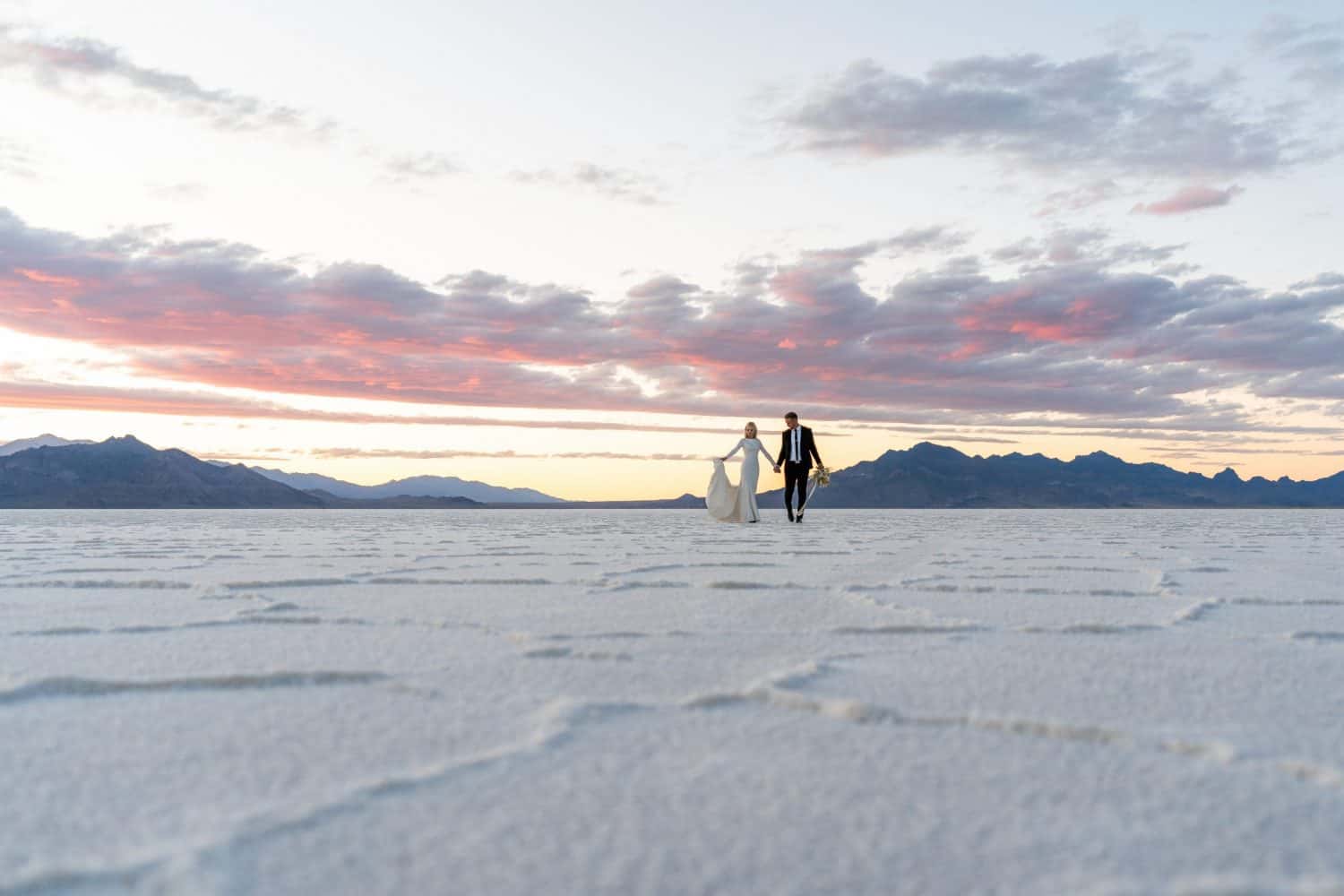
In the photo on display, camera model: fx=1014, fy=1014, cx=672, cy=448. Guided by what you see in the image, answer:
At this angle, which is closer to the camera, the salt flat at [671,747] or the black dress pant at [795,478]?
the salt flat at [671,747]

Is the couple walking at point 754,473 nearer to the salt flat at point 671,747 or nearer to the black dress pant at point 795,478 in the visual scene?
the black dress pant at point 795,478

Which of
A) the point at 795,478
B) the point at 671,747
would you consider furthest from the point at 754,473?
the point at 671,747

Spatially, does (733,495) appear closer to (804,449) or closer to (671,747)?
(804,449)

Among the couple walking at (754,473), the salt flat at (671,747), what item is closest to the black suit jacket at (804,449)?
the couple walking at (754,473)

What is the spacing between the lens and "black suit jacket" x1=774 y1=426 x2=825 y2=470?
41.2ft

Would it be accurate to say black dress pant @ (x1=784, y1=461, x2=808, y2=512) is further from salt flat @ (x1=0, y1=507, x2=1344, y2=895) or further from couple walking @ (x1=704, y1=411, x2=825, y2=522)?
salt flat @ (x1=0, y1=507, x2=1344, y2=895)

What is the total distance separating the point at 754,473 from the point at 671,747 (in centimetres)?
1114

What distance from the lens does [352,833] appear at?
1236 mm

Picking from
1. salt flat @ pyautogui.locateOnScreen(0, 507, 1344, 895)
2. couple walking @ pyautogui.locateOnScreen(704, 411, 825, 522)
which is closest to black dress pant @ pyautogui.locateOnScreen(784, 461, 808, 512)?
couple walking @ pyautogui.locateOnScreen(704, 411, 825, 522)

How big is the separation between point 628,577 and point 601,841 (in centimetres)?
361

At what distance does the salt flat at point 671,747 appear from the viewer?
1.15 meters

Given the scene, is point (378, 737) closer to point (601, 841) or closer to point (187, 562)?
point (601, 841)

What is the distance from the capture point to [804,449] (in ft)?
41.4

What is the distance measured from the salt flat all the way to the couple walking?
8.69 m
